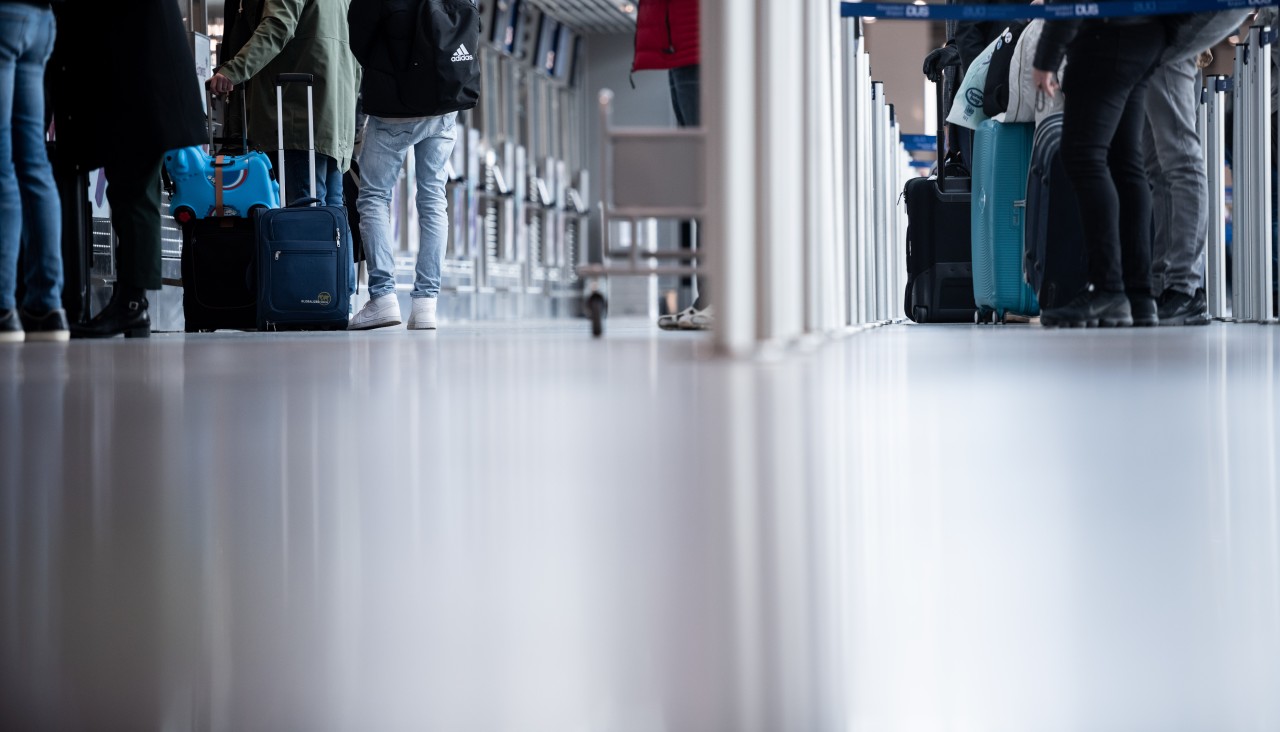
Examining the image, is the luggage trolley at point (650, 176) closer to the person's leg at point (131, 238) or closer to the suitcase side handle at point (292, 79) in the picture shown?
the person's leg at point (131, 238)

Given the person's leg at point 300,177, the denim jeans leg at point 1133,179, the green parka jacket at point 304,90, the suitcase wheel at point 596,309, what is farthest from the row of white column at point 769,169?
the person's leg at point 300,177

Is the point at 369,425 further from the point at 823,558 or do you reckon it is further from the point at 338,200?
the point at 338,200

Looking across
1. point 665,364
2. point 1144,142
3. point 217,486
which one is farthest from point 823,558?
point 1144,142

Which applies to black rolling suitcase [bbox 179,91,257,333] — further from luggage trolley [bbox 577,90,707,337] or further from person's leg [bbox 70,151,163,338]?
luggage trolley [bbox 577,90,707,337]

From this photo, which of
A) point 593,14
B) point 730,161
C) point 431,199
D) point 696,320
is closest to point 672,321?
point 696,320

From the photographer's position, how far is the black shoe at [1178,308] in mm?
4105

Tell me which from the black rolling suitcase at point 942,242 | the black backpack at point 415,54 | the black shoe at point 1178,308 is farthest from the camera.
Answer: the black rolling suitcase at point 942,242

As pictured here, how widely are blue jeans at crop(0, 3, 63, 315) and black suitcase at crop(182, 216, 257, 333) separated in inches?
56.1

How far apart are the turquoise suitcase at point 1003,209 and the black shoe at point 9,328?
3247mm

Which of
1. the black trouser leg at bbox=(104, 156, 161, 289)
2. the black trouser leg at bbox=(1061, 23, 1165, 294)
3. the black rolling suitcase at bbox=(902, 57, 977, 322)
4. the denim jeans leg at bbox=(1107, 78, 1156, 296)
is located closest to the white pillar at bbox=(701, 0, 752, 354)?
the black trouser leg at bbox=(1061, 23, 1165, 294)

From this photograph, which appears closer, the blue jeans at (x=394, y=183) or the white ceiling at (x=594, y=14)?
the blue jeans at (x=394, y=183)

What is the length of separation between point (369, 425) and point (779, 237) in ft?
3.20

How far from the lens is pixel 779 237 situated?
6.35 ft

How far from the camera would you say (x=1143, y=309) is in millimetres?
3770
